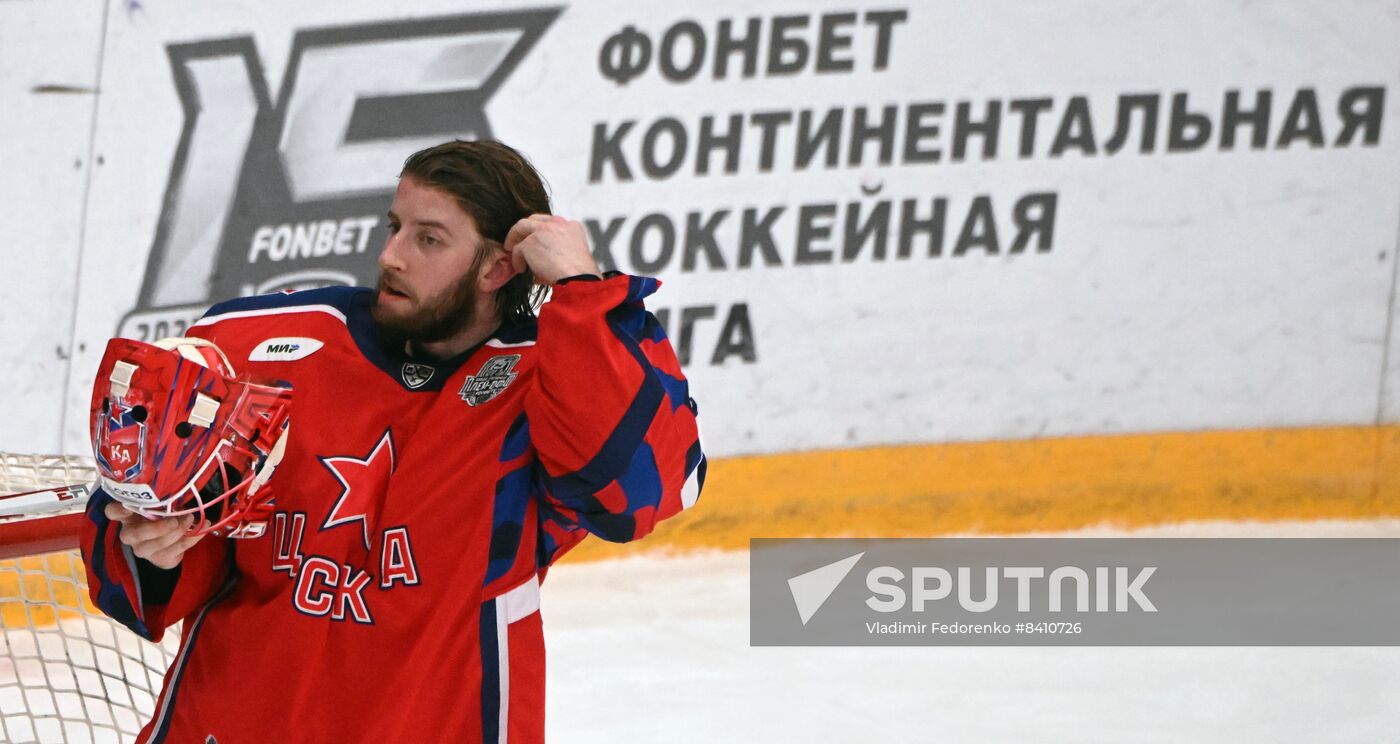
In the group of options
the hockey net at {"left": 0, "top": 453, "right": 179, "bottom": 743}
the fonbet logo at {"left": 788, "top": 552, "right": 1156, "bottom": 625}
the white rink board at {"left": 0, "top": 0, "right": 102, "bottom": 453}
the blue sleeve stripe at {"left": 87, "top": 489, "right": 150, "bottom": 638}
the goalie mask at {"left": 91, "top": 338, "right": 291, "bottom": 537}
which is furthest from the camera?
the fonbet logo at {"left": 788, "top": 552, "right": 1156, "bottom": 625}

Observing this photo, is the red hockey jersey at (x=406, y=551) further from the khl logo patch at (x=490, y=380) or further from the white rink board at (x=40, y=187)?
the white rink board at (x=40, y=187)

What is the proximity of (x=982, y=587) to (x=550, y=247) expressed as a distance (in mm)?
2229

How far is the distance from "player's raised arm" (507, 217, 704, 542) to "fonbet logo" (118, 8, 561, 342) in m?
2.14

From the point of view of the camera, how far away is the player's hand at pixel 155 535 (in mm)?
1169

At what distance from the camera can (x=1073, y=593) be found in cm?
325

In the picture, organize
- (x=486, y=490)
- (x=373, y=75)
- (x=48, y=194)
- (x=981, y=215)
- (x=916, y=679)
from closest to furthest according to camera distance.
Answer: (x=486, y=490), (x=916, y=679), (x=48, y=194), (x=373, y=75), (x=981, y=215)

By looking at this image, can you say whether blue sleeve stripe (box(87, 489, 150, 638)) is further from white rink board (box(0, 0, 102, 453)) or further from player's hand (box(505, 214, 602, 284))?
white rink board (box(0, 0, 102, 453))

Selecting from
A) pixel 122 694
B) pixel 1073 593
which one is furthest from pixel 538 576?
pixel 1073 593

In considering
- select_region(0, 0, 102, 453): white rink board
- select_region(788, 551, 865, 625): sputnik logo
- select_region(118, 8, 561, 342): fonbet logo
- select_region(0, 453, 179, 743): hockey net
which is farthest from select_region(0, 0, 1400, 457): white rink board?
select_region(0, 453, 179, 743): hockey net

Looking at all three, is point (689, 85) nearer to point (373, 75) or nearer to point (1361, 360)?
point (373, 75)

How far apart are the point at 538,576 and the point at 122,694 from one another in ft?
5.06

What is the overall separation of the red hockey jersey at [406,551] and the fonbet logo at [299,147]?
2034 mm

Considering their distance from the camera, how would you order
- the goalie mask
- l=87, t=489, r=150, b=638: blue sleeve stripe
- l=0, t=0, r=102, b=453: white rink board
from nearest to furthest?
the goalie mask
l=87, t=489, r=150, b=638: blue sleeve stripe
l=0, t=0, r=102, b=453: white rink board

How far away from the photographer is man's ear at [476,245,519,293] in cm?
Answer: 133
